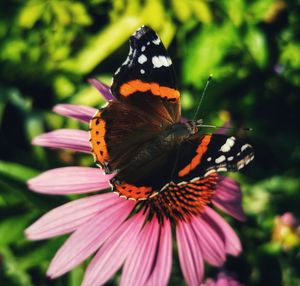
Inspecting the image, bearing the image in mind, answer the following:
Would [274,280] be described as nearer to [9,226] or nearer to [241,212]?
[241,212]

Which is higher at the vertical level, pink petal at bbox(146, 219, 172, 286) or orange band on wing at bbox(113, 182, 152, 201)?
orange band on wing at bbox(113, 182, 152, 201)

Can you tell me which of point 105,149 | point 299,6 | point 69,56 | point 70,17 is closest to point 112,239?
point 105,149

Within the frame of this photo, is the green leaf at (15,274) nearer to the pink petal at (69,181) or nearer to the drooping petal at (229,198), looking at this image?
the pink petal at (69,181)

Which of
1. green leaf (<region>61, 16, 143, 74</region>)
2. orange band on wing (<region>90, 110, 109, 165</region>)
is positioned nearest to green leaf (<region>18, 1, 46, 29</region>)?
green leaf (<region>61, 16, 143, 74</region>)

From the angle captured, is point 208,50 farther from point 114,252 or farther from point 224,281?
point 114,252

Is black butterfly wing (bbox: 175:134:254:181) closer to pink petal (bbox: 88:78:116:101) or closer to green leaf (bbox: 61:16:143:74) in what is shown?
pink petal (bbox: 88:78:116:101)

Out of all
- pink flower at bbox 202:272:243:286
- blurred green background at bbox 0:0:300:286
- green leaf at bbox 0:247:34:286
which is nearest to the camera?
pink flower at bbox 202:272:243:286
